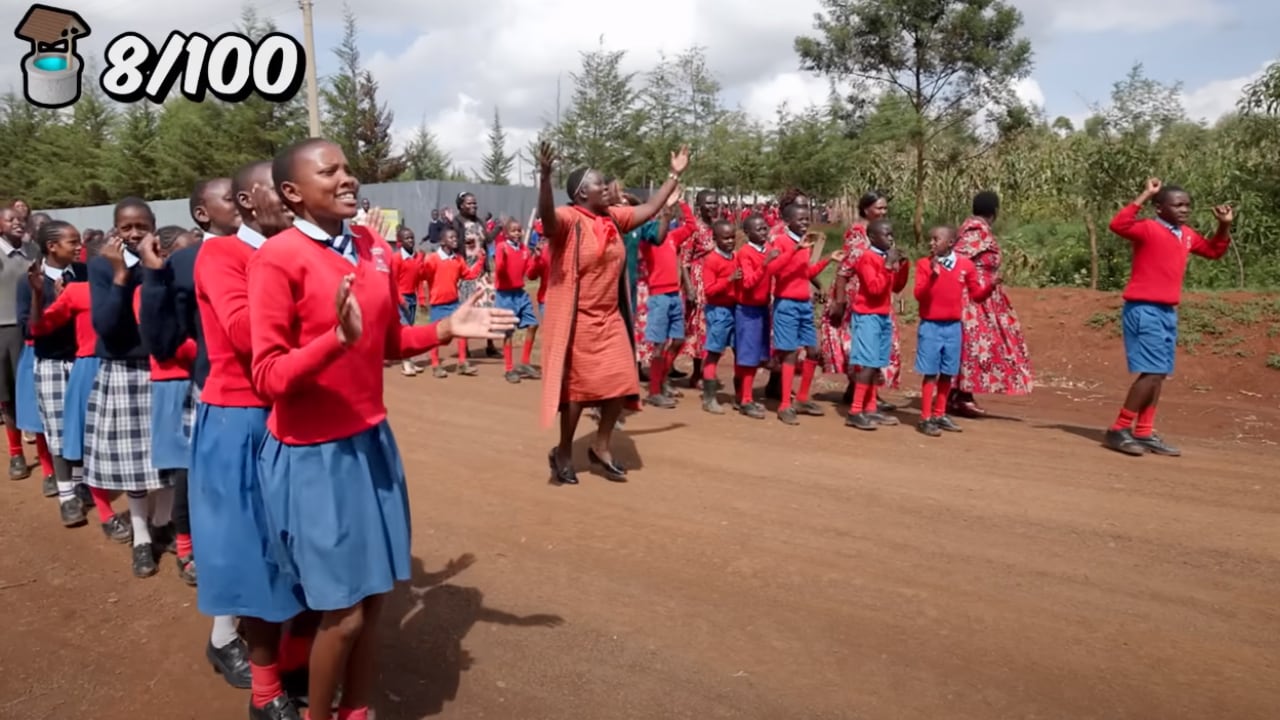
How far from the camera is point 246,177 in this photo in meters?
3.03

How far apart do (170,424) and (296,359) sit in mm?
2223

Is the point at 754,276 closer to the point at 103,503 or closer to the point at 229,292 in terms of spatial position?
the point at 103,503

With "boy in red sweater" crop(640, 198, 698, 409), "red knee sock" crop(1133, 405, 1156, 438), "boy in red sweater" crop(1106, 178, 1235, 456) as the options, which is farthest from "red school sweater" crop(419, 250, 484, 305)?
"red knee sock" crop(1133, 405, 1156, 438)

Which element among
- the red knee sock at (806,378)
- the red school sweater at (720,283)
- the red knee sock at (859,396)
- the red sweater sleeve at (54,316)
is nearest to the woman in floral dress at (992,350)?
the red knee sock at (859,396)

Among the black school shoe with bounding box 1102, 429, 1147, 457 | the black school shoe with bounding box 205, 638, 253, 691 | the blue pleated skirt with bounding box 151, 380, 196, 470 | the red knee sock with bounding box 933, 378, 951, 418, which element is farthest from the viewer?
the red knee sock with bounding box 933, 378, 951, 418

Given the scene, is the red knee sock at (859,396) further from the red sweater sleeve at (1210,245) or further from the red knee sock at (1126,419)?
the red sweater sleeve at (1210,245)


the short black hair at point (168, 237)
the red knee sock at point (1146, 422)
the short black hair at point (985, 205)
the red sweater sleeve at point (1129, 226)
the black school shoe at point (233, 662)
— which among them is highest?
the short black hair at point (985, 205)

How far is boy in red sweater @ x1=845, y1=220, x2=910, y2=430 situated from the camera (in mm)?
7254

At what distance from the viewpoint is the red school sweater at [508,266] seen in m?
10.1

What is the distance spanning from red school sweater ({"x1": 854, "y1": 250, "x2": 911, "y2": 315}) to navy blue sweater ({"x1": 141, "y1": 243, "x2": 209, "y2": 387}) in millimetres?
5210

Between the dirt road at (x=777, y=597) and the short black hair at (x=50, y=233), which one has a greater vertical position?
the short black hair at (x=50, y=233)

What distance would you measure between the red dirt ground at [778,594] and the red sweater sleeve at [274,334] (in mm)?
1454

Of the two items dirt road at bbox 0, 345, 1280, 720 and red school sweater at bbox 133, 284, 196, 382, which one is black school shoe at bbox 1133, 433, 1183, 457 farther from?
red school sweater at bbox 133, 284, 196, 382

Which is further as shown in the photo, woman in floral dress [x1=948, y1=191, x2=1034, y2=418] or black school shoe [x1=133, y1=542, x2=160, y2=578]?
woman in floral dress [x1=948, y1=191, x2=1034, y2=418]
